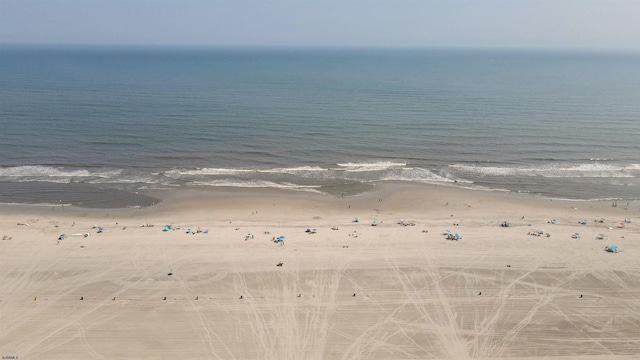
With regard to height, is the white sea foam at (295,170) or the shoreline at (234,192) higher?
the white sea foam at (295,170)

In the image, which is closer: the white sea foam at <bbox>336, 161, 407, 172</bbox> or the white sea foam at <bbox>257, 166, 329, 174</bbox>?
the white sea foam at <bbox>257, 166, 329, 174</bbox>

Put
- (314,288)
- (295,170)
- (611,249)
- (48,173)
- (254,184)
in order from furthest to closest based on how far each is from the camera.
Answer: (295,170), (48,173), (254,184), (611,249), (314,288)

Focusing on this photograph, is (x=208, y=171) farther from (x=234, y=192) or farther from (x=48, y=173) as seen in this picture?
(x=48, y=173)

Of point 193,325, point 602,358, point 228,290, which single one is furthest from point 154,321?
point 602,358

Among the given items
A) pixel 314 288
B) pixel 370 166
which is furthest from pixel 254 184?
pixel 314 288

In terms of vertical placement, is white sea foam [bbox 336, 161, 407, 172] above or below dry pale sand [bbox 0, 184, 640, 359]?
above

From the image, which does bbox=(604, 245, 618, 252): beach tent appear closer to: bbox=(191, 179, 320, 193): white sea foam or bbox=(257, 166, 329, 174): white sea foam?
bbox=(191, 179, 320, 193): white sea foam

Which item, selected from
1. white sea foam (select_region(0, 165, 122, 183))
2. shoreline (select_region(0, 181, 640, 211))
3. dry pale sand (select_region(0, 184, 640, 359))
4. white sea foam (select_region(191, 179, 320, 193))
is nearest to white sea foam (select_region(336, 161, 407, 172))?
shoreline (select_region(0, 181, 640, 211))

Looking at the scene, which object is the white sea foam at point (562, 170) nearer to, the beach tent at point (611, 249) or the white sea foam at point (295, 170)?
the white sea foam at point (295, 170)

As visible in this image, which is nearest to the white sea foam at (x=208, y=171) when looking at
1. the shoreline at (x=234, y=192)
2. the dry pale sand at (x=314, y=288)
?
the shoreline at (x=234, y=192)
